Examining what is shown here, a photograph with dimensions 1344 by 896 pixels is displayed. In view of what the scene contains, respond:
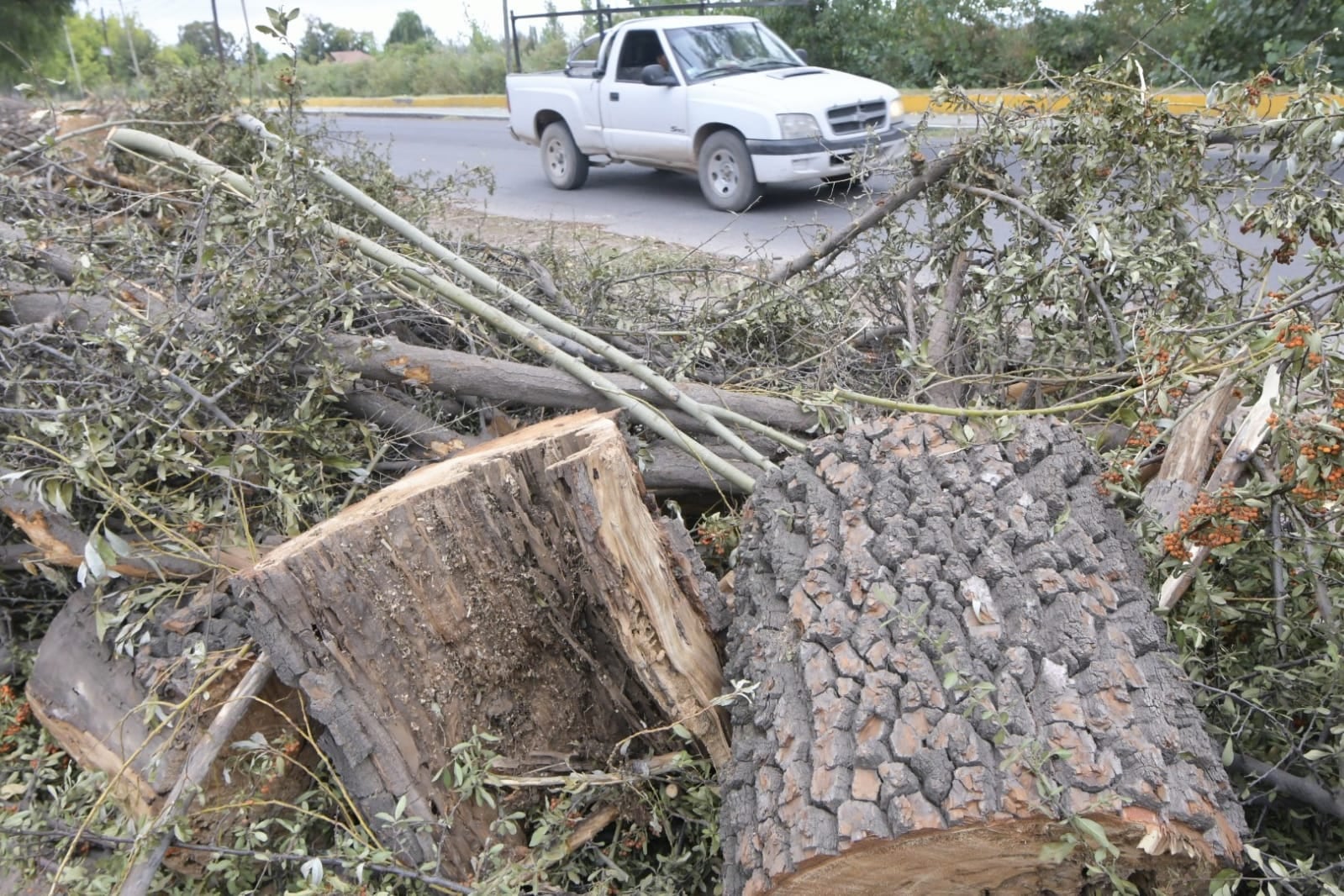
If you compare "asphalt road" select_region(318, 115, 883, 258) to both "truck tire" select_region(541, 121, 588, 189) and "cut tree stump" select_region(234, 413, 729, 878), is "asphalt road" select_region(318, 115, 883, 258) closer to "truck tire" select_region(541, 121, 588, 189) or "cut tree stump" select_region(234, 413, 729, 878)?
"truck tire" select_region(541, 121, 588, 189)

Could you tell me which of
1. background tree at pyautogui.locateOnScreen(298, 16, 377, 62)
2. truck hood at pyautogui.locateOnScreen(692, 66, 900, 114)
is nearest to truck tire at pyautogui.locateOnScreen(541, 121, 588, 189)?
truck hood at pyautogui.locateOnScreen(692, 66, 900, 114)

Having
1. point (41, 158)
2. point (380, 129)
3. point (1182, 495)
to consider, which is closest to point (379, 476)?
point (1182, 495)

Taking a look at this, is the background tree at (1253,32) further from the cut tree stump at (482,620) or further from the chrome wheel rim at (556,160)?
the cut tree stump at (482,620)

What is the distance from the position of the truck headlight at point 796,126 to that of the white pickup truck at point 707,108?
0.04 ft

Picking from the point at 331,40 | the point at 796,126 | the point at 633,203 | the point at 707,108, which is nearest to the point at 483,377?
the point at 796,126

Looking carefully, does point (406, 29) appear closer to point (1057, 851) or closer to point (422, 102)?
point (422, 102)

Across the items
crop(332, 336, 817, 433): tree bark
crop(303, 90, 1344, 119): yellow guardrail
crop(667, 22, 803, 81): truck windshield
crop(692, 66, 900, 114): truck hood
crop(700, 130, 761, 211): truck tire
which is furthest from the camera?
crop(667, 22, 803, 81): truck windshield

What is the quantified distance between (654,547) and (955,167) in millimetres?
2263

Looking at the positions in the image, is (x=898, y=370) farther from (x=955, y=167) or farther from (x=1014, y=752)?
(x=1014, y=752)

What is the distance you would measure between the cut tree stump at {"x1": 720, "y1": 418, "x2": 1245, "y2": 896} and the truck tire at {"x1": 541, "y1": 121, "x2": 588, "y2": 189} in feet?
33.1

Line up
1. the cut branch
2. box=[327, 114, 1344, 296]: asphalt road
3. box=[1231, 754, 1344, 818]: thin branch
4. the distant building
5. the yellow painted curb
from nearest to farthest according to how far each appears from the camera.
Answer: box=[1231, 754, 1344, 818]: thin branch
the cut branch
box=[327, 114, 1344, 296]: asphalt road
the yellow painted curb
the distant building

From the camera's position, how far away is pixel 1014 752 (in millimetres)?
1758

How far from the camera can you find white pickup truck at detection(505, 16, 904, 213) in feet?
30.6

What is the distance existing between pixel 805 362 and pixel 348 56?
1490 inches
